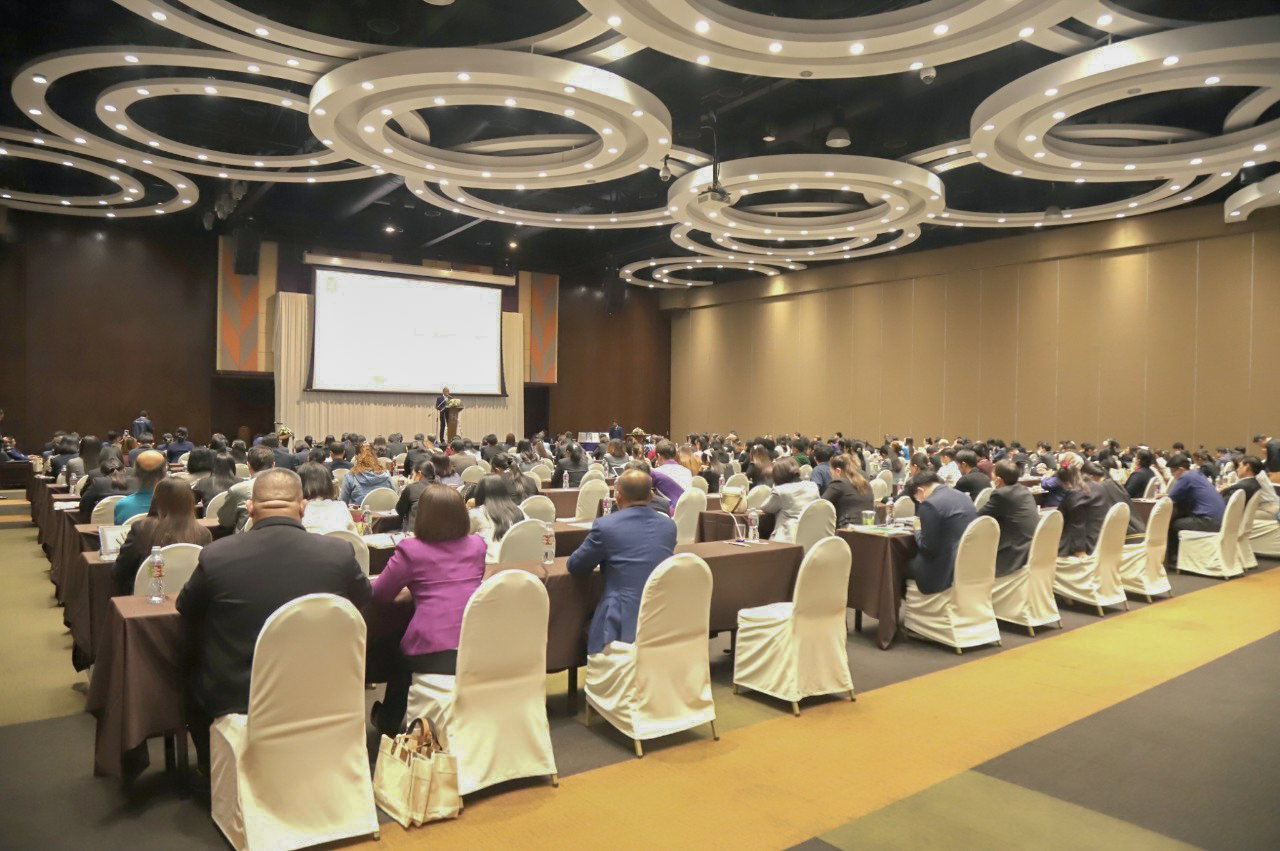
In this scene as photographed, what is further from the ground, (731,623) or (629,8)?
(629,8)

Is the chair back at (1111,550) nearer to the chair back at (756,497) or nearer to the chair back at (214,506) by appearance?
the chair back at (756,497)

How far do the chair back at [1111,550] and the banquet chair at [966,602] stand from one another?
1.55 metres

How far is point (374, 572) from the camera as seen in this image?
5309 mm

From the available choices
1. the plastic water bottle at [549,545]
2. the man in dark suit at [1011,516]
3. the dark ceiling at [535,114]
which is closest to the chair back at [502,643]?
the plastic water bottle at [549,545]

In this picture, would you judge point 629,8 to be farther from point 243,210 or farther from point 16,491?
point 16,491

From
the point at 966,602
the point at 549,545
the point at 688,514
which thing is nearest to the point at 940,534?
the point at 966,602

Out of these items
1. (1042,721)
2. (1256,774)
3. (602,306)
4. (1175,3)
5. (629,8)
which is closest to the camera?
(1256,774)

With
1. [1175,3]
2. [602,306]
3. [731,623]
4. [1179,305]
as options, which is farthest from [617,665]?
[602,306]

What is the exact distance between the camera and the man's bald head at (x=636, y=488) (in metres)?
4.12

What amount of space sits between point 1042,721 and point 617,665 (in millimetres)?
2336

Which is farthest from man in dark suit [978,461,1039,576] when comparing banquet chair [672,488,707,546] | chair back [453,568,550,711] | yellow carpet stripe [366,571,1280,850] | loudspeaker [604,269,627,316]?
loudspeaker [604,269,627,316]

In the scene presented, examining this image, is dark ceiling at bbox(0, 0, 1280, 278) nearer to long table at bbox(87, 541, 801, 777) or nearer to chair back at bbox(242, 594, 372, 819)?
long table at bbox(87, 541, 801, 777)

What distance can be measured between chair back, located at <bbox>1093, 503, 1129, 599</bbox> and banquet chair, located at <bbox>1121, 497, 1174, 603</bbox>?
282mm

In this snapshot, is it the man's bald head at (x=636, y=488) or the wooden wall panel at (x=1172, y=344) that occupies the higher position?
the wooden wall panel at (x=1172, y=344)
